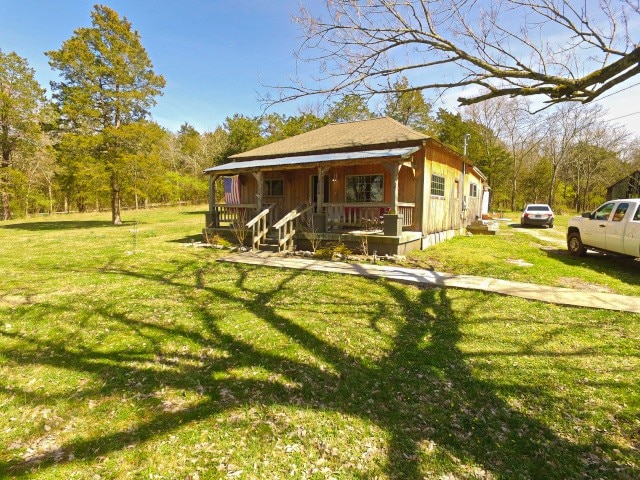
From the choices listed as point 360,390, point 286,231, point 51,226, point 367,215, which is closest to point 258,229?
point 286,231

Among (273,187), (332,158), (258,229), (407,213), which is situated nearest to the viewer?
(332,158)

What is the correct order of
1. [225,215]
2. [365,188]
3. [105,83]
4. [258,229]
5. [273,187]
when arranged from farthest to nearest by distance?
[105,83], [273,187], [225,215], [365,188], [258,229]

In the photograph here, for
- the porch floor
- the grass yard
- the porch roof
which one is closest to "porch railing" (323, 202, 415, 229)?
the porch floor

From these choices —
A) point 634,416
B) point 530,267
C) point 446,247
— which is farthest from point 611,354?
point 446,247

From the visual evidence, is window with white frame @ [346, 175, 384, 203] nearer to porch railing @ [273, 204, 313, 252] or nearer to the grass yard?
porch railing @ [273, 204, 313, 252]

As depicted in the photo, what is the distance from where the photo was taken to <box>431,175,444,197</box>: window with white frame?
13.2 m

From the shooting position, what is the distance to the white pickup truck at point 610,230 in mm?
8000

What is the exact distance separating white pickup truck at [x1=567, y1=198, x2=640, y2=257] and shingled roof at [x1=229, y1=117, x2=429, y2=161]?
5516 mm

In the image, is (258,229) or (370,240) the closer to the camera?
(370,240)

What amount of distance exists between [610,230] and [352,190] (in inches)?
330

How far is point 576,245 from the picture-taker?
10422 mm

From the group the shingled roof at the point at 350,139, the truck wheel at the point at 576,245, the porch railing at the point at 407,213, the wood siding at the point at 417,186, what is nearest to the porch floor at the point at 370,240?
Answer: the porch railing at the point at 407,213

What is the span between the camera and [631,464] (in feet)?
8.63

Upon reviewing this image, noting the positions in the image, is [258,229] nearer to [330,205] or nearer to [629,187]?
[330,205]
